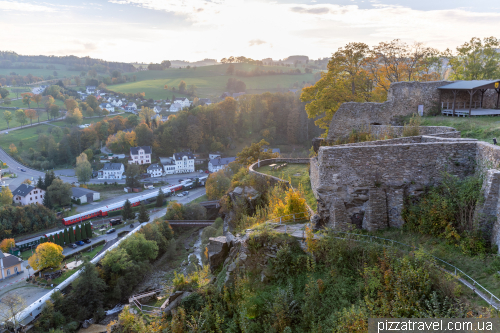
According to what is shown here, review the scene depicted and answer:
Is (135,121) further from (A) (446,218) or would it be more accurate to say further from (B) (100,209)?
(A) (446,218)

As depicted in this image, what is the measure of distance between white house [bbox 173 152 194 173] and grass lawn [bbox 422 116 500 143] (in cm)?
6424

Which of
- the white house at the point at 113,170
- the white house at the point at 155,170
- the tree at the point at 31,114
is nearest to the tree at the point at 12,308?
the white house at the point at 113,170

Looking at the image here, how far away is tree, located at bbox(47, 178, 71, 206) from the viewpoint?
55344 mm

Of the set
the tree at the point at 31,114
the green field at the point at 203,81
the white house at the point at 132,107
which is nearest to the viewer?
the tree at the point at 31,114

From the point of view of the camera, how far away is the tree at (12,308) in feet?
87.5

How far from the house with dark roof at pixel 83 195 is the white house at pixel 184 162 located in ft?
67.5

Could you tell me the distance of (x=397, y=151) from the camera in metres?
10.4

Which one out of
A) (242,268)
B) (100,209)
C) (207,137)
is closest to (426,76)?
(242,268)

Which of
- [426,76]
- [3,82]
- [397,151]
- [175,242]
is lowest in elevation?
[175,242]

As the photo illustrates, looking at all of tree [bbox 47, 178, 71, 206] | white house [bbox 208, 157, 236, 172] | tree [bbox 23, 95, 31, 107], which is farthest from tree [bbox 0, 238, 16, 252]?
tree [bbox 23, 95, 31, 107]

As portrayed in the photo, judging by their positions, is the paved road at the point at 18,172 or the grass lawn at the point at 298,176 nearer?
the grass lawn at the point at 298,176

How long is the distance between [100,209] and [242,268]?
48.2 metres

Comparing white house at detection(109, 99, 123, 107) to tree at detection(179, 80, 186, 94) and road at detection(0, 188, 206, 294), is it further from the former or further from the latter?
road at detection(0, 188, 206, 294)

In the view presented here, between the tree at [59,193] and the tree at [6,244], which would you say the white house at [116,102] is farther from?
the tree at [6,244]
